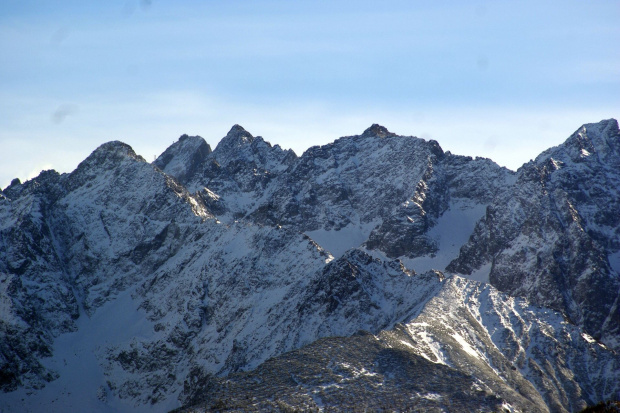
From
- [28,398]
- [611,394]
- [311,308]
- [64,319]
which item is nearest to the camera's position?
[611,394]

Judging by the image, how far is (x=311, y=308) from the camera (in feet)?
483

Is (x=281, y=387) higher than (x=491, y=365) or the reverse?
higher

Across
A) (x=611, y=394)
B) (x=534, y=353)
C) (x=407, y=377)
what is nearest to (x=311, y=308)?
A: (x=534, y=353)

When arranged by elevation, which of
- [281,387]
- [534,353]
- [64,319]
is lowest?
[534,353]

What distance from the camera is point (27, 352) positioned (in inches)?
7037

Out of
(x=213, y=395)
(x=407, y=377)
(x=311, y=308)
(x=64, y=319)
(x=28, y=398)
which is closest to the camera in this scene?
(x=213, y=395)

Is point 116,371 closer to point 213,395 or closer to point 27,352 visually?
point 27,352

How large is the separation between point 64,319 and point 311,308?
73.2 m

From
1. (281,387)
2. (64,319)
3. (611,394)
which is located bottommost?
(611,394)

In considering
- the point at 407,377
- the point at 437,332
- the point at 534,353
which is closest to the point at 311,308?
the point at 437,332

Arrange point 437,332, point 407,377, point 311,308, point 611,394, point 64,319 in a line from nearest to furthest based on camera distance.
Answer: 1. point 407,377
2. point 437,332
3. point 611,394
4. point 311,308
5. point 64,319

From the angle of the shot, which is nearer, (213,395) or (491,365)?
(213,395)

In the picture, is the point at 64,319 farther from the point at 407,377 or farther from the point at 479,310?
the point at 407,377

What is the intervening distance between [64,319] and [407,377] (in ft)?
413
